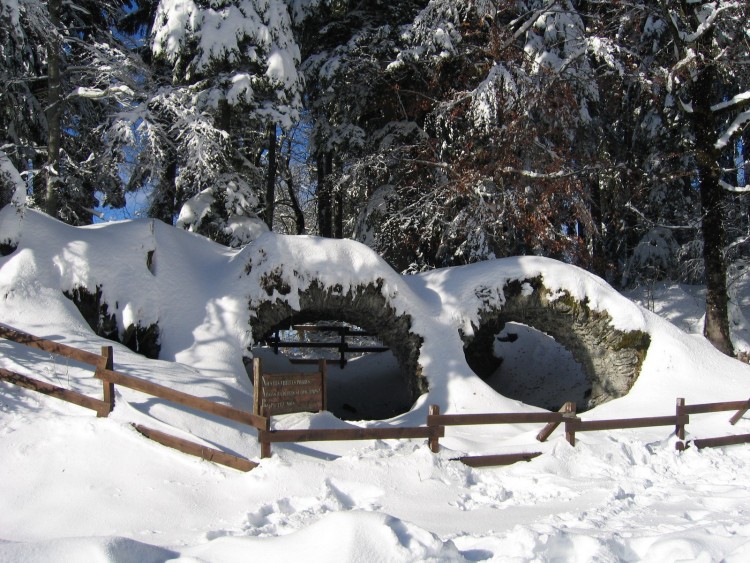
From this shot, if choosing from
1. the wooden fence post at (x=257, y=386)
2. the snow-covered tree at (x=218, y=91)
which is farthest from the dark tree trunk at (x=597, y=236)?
the wooden fence post at (x=257, y=386)

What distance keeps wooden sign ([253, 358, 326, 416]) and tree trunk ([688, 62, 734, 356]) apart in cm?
1042

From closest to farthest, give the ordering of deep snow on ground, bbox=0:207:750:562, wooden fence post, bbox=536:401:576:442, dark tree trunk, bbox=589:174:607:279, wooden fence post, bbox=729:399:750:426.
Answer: deep snow on ground, bbox=0:207:750:562
wooden fence post, bbox=536:401:576:442
wooden fence post, bbox=729:399:750:426
dark tree trunk, bbox=589:174:607:279

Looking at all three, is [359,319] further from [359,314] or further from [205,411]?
[205,411]

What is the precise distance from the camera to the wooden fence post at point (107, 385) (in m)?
7.12

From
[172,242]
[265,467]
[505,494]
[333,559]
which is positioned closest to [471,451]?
[505,494]

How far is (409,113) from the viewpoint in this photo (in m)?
18.6

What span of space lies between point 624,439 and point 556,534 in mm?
5048

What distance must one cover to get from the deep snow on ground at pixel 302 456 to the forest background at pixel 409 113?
3.18m

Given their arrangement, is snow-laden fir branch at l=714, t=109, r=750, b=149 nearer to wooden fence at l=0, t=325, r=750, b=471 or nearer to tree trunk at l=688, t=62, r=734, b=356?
tree trunk at l=688, t=62, r=734, b=356

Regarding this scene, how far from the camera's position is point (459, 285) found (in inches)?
525

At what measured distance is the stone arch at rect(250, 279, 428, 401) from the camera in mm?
11617

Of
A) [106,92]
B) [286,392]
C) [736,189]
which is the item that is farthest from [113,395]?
[736,189]

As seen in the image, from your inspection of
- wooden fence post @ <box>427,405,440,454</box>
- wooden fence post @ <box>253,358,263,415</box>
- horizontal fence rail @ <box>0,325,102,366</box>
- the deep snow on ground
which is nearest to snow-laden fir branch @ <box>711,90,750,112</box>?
the deep snow on ground

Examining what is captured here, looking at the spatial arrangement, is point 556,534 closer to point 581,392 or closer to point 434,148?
point 581,392
